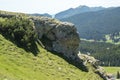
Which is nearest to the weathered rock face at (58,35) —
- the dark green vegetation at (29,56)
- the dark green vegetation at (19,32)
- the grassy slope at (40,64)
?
the dark green vegetation at (29,56)

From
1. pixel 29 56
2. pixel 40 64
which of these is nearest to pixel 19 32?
pixel 29 56

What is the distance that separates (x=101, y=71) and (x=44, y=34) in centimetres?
2197

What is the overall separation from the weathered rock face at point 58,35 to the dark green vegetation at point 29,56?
5.35 metres

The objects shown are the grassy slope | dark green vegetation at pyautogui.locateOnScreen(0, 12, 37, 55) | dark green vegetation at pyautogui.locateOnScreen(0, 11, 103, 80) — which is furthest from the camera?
dark green vegetation at pyautogui.locateOnScreen(0, 12, 37, 55)

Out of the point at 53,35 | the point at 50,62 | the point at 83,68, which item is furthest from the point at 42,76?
the point at 53,35

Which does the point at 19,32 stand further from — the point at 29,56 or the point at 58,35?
the point at 58,35

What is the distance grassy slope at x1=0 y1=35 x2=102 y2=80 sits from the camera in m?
72.4

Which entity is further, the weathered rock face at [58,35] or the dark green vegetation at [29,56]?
the weathered rock face at [58,35]

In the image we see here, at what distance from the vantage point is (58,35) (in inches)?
4119

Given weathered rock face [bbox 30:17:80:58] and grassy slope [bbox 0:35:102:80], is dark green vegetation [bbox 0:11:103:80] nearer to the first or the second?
grassy slope [bbox 0:35:102:80]

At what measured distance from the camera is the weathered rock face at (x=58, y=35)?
103 meters

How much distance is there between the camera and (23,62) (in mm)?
76875

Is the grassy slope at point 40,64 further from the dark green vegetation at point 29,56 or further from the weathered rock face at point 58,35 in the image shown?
the weathered rock face at point 58,35

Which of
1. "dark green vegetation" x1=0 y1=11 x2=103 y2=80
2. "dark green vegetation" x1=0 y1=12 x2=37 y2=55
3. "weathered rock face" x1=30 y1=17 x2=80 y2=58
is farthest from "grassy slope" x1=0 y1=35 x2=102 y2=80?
"weathered rock face" x1=30 y1=17 x2=80 y2=58
